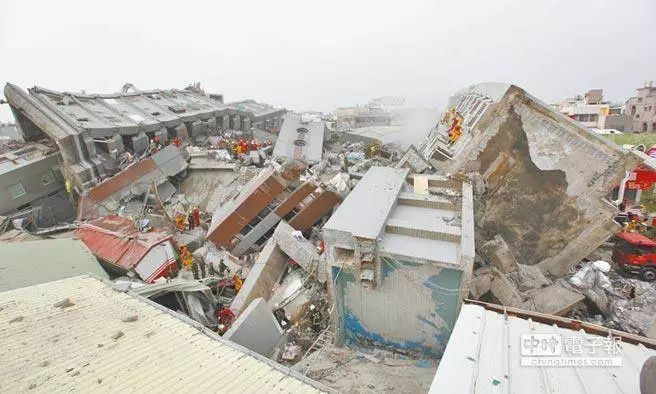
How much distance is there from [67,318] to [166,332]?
153cm

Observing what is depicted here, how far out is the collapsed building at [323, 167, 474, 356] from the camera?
221 inches

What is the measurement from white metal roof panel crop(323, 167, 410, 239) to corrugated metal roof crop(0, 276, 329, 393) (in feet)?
8.83

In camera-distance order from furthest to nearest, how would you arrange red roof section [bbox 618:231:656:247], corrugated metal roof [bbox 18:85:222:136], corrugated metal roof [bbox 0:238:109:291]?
1. corrugated metal roof [bbox 18:85:222:136]
2. red roof section [bbox 618:231:656:247]
3. corrugated metal roof [bbox 0:238:109:291]

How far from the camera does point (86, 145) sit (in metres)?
13.1

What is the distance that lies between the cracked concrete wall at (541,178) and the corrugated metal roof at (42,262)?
366 inches

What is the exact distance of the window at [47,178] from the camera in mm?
14047

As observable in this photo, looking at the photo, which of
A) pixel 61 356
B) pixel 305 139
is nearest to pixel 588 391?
pixel 61 356

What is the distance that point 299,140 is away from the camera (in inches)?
606

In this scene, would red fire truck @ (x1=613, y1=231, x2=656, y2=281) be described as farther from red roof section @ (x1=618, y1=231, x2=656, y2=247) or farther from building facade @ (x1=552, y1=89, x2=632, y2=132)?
building facade @ (x1=552, y1=89, x2=632, y2=132)

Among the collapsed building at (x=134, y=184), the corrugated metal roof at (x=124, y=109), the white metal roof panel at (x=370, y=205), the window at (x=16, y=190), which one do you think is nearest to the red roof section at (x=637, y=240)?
the white metal roof panel at (x=370, y=205)

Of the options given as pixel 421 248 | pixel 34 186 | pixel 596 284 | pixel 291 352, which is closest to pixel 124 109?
pixel 34 186

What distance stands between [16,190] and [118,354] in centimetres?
1399

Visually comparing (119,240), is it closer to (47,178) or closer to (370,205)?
(370,205)

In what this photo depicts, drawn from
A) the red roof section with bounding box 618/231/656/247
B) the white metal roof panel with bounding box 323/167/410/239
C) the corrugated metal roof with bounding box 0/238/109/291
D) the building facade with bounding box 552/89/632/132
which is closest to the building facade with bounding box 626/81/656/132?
the building facade with bounding box 552/89/632/132
